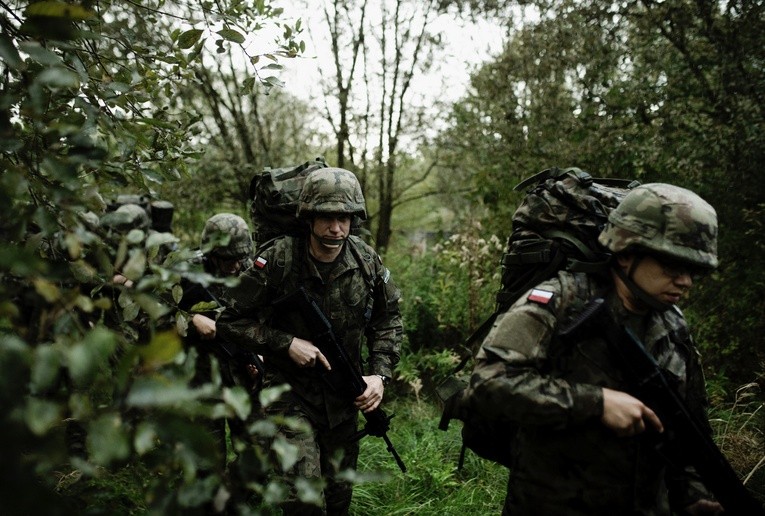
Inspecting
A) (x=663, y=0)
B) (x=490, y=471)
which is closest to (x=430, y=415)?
(x=490, y=471)

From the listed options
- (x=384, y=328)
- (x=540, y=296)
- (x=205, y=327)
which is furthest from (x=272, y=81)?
(x=205, y=327)

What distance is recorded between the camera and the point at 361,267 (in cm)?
313

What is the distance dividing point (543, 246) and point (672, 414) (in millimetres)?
788

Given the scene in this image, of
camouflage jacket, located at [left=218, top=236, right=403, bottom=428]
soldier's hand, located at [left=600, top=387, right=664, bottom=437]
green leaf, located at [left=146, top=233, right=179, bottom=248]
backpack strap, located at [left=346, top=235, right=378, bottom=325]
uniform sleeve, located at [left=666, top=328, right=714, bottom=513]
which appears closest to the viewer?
green leaf, located at [left=146, top=233, right=179, bottom=248]

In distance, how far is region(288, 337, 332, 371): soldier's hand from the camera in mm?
2799

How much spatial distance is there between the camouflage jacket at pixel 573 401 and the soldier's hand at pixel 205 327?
8.15 feet

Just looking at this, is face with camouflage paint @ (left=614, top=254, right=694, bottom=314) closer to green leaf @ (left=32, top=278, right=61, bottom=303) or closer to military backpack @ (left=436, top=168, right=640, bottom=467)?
military backpack @ (left=436, top=168, right=640, bottom=467)

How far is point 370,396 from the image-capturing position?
2979mm

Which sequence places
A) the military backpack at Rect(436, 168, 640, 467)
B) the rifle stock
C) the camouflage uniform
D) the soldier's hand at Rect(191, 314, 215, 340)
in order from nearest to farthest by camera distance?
the rifle stock, the military backpack at Rect(436, 168, 640, 467), the soldier's hand at Rect(191, 314, 215, 340), the camouflage uniform

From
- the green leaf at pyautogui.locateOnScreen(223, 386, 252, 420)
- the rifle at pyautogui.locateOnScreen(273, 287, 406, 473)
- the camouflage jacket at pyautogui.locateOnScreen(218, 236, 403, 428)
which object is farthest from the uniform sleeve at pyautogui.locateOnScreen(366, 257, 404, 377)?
the green leaf at pyautogui.locateOnScreen(223, 386, 252, 420)

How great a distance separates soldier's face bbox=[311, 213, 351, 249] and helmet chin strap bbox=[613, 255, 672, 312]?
4.95 feet

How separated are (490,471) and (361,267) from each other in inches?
78.1

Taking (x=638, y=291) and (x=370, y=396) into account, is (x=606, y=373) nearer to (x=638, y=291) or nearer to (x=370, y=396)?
(x=638, y=291)

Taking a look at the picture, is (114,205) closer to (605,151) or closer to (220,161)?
(220,161)
